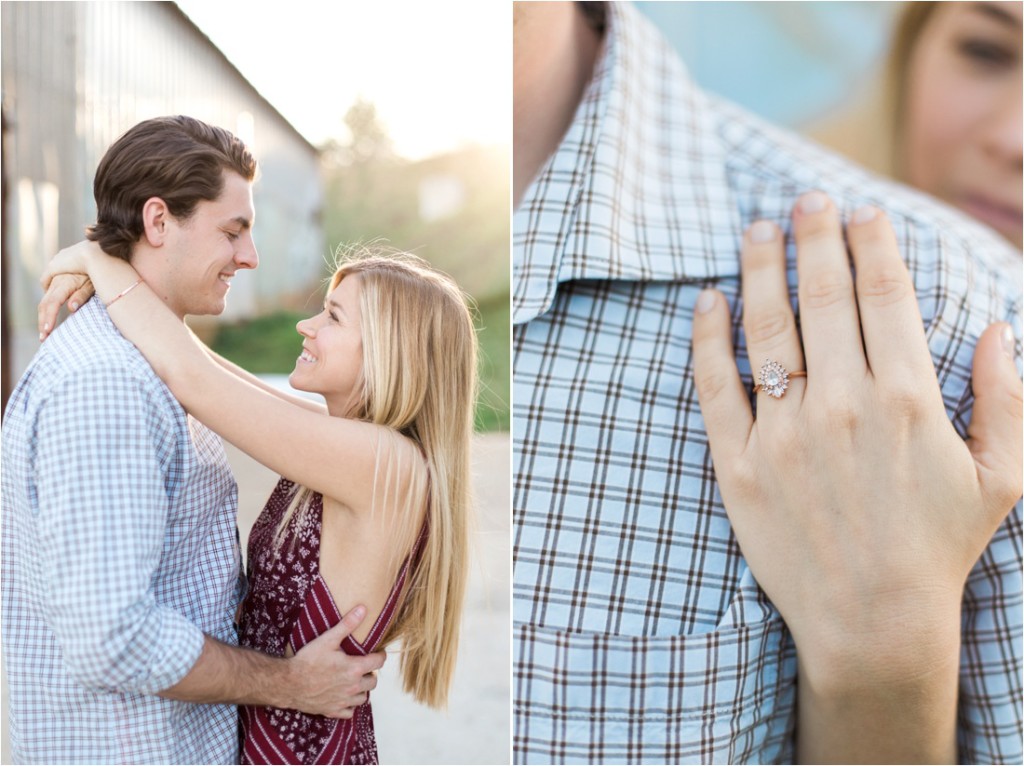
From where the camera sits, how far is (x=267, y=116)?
2.00m

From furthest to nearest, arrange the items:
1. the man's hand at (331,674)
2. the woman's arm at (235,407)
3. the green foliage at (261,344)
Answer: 1. the green foliage at (261,344)
2. the man's hand at (331,674)
3. the woman's arm at (235,407)

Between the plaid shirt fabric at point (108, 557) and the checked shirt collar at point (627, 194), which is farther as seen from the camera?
the checked shirt collar at point (627, 194)

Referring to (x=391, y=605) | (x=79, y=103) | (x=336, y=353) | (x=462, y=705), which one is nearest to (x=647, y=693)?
(x=391, y=605)

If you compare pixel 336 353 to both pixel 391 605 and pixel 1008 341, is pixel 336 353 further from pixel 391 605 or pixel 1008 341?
pixel 1008 341

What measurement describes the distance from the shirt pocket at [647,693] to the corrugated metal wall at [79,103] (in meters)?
1.33

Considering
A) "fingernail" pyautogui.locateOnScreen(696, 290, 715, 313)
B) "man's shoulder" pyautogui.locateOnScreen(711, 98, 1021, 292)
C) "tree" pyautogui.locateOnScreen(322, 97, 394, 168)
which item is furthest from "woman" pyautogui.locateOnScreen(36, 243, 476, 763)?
"tree" pyautogui.locateOnScreen(322, 97, 394, 168)

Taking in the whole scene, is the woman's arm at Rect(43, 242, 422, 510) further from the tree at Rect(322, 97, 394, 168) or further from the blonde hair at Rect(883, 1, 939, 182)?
the tree at Rect(322, 97, 394, 168)

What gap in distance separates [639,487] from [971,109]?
1.23m

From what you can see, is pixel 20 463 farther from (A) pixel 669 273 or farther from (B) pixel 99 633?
(A) pixel 669 273

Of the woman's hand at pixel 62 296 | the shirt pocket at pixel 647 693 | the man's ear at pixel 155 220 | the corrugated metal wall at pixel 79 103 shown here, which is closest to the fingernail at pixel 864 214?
the shirt pocket at pixel 647 693

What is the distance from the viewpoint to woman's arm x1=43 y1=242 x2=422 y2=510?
41.6 inches

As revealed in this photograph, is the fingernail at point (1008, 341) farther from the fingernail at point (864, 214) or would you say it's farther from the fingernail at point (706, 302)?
the fingernail at point (706, 302)

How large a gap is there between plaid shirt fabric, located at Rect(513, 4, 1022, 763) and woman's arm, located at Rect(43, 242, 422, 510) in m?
0.23

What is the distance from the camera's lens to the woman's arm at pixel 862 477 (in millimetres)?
1090
